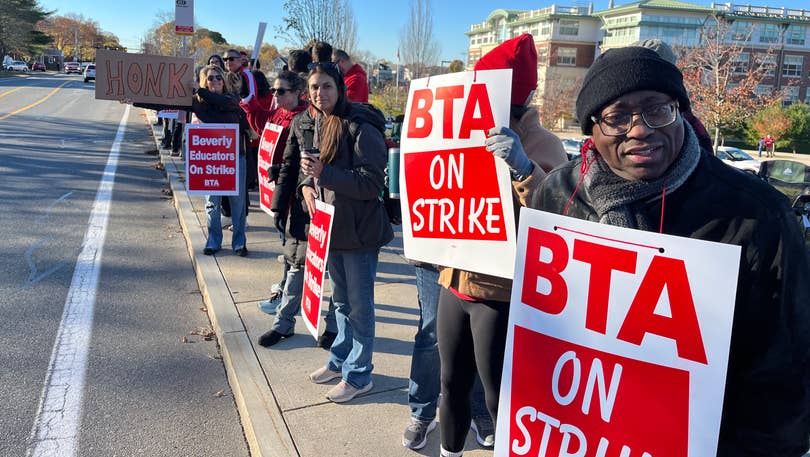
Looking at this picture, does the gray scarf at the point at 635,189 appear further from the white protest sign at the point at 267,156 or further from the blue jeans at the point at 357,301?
the white protest sign at the point at 267,156

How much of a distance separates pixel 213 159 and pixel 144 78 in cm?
117

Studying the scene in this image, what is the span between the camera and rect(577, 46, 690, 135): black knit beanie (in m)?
1.50

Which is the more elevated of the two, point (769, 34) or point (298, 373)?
point (769, 34)

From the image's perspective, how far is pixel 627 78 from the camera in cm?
151

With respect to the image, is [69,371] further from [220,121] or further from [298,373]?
[220,121]

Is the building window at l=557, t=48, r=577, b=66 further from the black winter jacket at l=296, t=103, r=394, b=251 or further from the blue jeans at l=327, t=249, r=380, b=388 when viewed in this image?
the blue jeans at l=327, t=249, r=380, b=388

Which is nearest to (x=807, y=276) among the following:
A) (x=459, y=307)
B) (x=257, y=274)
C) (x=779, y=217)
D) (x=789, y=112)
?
(x=779, y=217)

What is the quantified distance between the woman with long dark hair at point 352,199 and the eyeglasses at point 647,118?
201 centimetres

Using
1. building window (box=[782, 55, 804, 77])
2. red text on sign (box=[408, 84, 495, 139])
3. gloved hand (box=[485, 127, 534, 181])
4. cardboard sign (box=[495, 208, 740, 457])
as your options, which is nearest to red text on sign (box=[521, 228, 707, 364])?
cardboard sign (box=[495, 208, 740, 457])

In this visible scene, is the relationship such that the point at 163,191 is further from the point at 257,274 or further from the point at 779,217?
the point at 779,217

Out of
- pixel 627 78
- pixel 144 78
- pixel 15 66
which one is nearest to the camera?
pixel 627 78

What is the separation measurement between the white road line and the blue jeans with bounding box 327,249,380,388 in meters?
1.56

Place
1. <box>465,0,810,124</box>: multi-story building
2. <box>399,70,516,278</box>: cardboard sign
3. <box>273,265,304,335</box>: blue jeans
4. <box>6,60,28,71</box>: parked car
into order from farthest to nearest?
1. <box>6,60,28,71</box>: parked car
2. <box>465,0,810,124</box>: multi-story building
3. <box>273,265,304,335</box>: blue jeans
4. <box>399,70,516,278</box>: cardboard sign

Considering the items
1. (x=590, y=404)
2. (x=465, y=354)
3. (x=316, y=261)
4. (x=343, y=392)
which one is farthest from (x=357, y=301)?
(x=590, y=404)
